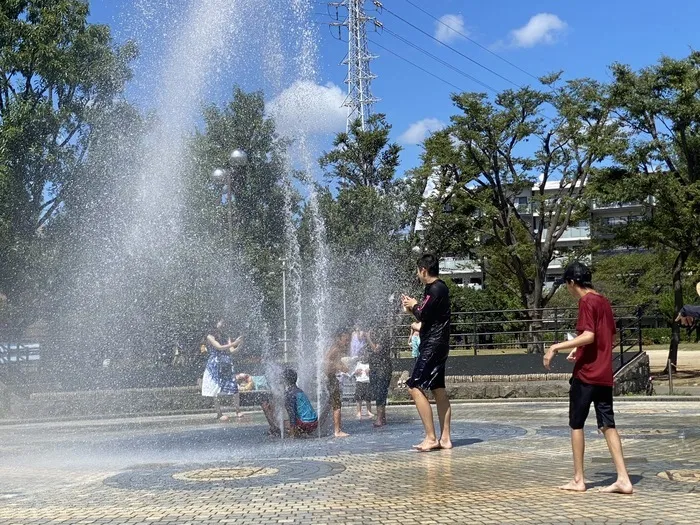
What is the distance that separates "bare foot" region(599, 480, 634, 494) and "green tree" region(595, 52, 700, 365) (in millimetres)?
17908

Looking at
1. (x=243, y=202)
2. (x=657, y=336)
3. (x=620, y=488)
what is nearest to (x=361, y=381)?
(x=620, y=488)

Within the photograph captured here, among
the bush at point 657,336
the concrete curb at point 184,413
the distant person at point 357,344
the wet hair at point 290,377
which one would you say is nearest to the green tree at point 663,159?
the concrete curb at point 184,413

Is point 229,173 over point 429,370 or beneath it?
over

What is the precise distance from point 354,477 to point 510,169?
27.5m

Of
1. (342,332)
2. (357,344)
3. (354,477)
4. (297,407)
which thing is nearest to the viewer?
A: (354,477)

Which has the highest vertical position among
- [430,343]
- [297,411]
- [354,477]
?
[430,343]

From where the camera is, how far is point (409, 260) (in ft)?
119

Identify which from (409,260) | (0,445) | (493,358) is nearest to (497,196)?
(409,260)

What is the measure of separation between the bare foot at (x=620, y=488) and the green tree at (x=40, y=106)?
18.2 meters

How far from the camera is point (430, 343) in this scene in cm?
881

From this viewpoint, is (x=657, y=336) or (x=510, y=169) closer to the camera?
(x=510, y=169)

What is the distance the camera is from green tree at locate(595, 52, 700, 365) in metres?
23.5

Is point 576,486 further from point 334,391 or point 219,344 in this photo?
point 219,344

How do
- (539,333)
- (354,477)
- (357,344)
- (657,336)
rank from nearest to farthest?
1. (354,477)
2. (357,344)
3. (539,333)
4. (657,336)
